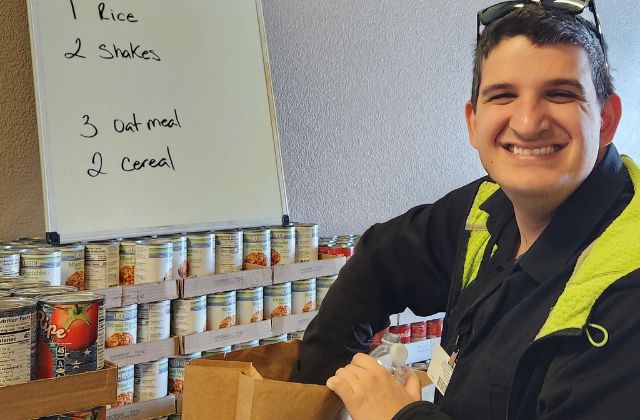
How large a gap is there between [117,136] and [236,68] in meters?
0.47

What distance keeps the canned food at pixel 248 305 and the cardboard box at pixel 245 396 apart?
692mm

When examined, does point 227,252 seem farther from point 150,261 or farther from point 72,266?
point 72,266

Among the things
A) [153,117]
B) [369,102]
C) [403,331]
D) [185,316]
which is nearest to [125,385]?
[185,316]

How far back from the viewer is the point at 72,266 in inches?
62.4

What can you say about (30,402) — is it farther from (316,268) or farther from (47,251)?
(316,268)

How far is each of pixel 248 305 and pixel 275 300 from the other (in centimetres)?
10

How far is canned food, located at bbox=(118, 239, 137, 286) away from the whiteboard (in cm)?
10

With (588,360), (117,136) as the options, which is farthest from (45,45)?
(588,360)

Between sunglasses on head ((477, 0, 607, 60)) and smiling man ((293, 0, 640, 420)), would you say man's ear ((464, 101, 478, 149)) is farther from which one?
sunglasses on head ((477, 0, 607, 60))

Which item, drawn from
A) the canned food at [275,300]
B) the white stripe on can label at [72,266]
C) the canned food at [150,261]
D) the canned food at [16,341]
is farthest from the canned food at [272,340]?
the canned food at [16,341]

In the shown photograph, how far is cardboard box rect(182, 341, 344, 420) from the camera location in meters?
1.08

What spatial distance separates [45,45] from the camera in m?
1.70

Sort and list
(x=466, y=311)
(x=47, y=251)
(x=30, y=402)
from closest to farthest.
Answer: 1. (x=30, y=402)
2. (x=466, y=311)
3. (x=47, y=251)

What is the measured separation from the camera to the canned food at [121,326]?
63.3 inches
